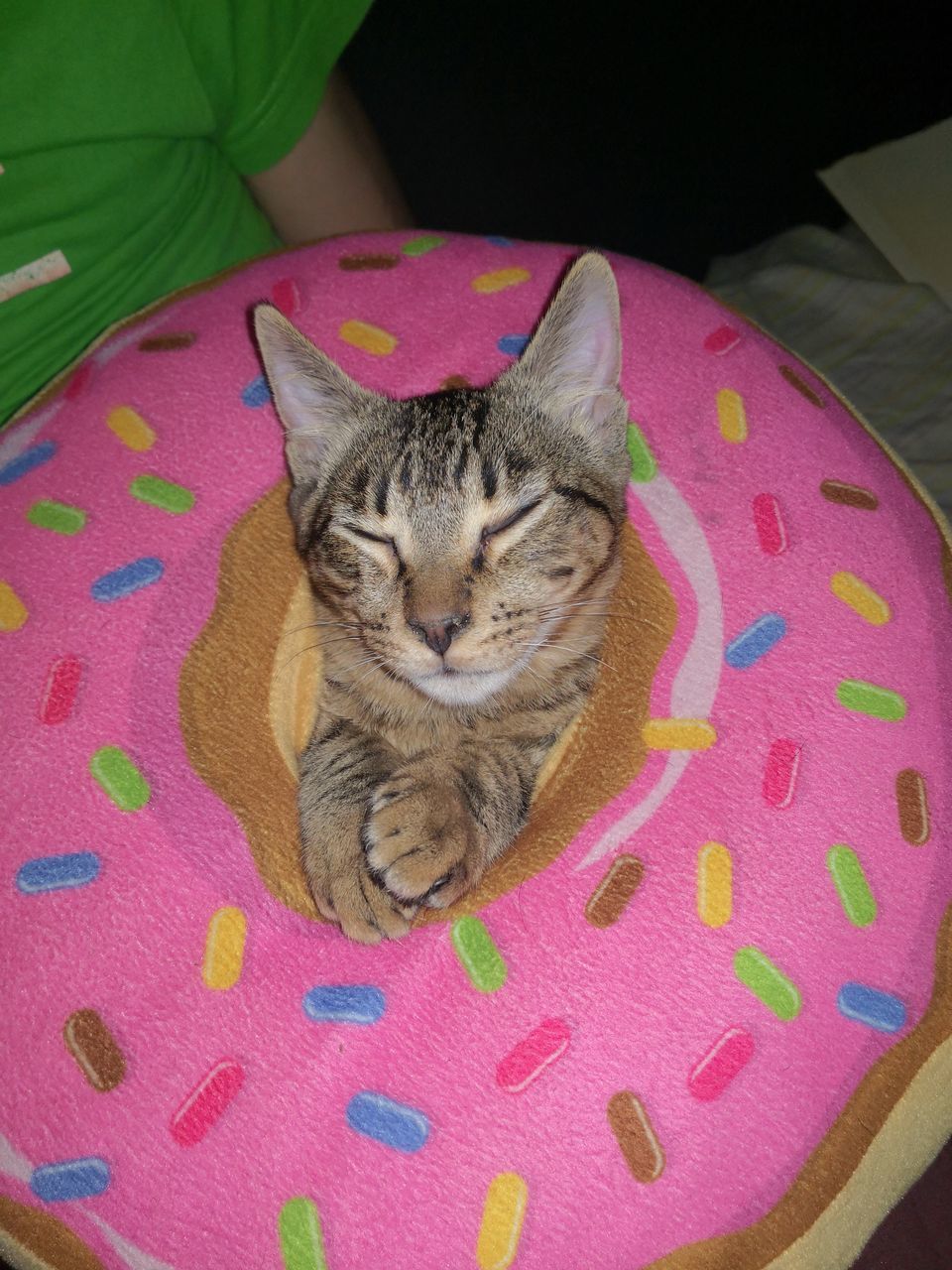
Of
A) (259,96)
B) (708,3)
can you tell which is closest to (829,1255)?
(259,96)

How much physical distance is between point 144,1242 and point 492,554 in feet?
3.23

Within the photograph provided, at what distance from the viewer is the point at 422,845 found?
1.22m

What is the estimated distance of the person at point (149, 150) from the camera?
4.89ft

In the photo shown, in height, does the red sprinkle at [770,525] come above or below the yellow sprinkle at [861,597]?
above

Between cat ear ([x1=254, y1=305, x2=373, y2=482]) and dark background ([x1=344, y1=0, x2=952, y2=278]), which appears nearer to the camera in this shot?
cat ear ([x1=254, y1=305, x2=373, y2=482])

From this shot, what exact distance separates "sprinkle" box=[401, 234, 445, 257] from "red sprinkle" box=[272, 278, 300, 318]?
0.73 ft

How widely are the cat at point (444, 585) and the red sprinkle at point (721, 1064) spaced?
380mm

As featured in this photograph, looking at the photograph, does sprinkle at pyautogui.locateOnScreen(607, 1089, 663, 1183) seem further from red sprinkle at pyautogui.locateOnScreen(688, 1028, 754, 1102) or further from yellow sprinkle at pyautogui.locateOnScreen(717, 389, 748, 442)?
yellow sprinkle at pyautogui.locateOnScreen(717, 389, 748, 442)

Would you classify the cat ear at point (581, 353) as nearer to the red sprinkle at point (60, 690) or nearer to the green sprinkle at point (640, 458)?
the green sprinkle at point (640, 458)

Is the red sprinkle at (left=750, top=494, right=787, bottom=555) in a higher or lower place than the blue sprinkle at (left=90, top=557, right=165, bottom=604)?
lower

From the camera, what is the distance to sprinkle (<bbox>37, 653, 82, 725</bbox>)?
1.24m

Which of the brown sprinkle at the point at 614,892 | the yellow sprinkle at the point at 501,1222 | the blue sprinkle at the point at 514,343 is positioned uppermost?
the blue sprinkle at the point at 514,343

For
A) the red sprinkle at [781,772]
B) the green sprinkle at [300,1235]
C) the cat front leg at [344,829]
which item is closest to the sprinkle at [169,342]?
the cat front leg at [344,829]

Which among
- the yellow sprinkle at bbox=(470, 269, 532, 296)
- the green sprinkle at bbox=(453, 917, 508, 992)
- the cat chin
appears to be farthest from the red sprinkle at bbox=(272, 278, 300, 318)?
the green sprinkle at bbox=(453, 917, 508, 992)
